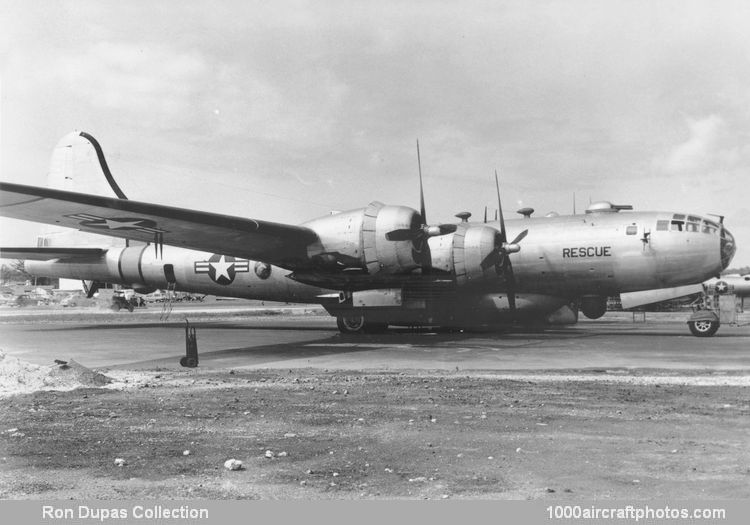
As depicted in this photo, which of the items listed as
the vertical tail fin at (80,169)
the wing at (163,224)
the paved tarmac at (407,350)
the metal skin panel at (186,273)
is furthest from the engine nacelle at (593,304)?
the vertical tail fin at (80,169)

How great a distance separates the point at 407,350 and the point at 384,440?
883cm

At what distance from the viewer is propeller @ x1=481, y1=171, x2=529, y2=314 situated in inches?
708

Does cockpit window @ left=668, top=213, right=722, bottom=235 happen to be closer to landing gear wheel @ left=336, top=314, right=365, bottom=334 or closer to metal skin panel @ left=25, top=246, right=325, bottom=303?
landing gear wheel @ left=336, top=314, right=365, bottom=334

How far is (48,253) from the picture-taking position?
23.3 m

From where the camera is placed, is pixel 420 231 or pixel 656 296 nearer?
pixel 420 231

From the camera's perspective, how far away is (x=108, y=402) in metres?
8.25

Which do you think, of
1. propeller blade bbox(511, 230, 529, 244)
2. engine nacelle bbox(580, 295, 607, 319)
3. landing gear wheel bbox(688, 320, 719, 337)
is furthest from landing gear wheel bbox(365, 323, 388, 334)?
landing gear wheel bbox(688, 320, 719, 337)

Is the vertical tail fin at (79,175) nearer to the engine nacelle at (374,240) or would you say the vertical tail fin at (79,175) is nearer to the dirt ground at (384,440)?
the engine nacelle at (374,240)

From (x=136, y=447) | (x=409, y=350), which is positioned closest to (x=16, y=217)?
(x=409, y=350)

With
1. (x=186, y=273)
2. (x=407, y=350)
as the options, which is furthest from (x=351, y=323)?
(x=186, y=273)

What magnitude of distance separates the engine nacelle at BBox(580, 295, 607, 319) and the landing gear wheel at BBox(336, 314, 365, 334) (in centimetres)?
697

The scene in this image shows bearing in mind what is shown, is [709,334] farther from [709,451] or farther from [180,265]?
[180,265]

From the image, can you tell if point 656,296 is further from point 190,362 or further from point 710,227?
point 190,362

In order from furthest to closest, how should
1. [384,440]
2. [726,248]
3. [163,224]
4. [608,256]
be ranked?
[608,256] → [726,248] → [163,224] → [384,440]
